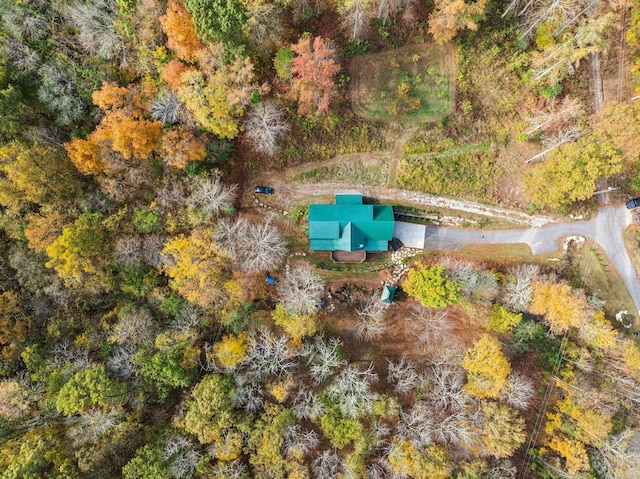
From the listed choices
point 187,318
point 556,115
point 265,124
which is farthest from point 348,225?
point 556,115

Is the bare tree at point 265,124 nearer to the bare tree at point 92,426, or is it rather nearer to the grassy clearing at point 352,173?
the grassy clearing at point 352,173

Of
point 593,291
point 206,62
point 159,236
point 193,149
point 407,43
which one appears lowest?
point 593,291

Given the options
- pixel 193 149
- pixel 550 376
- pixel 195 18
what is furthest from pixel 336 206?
pixel 550 376

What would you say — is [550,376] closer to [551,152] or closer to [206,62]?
[551,152]

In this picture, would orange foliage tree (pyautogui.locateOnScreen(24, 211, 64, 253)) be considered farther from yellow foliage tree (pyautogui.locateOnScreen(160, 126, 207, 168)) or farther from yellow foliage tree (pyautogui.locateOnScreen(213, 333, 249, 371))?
yellow foliage tree (pyautogui.locateOnScreen(213, 333, 249, 371))

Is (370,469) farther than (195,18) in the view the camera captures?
Yes

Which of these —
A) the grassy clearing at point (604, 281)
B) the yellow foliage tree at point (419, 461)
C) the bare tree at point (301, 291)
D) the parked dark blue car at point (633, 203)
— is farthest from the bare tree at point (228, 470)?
→ the parked dark blue car at point (633, 203)
